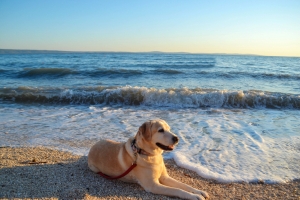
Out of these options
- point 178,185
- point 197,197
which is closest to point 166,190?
point 178,185

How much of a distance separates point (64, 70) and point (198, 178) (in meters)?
Result: 18.6

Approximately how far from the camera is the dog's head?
3497 millimetres

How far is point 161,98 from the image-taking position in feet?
36.5

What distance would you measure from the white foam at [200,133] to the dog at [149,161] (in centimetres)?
82

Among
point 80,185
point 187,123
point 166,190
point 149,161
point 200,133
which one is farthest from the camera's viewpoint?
point 187,123

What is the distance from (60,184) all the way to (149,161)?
1328 mm

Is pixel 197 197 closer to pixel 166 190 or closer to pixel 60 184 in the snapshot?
pixel 166 190

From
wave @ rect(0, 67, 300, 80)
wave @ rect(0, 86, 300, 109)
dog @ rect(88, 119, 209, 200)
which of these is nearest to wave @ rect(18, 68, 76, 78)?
wave @ rect(0, 67, 300, 80)

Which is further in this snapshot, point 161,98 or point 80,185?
point 161,98

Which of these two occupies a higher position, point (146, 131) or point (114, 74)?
point (146, 131)

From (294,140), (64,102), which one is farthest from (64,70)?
(294,140)

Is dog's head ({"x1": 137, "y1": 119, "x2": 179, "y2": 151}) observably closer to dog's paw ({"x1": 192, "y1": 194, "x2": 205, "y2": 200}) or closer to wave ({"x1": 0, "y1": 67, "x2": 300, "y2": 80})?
dog's paw ({"x1": 192, "y1": 194, "x2": 205, "y2": 200})

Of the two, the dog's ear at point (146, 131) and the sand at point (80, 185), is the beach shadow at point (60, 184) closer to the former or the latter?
the sand at point (80, 185)

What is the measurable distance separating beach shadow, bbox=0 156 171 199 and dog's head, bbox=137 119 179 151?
70 cm
